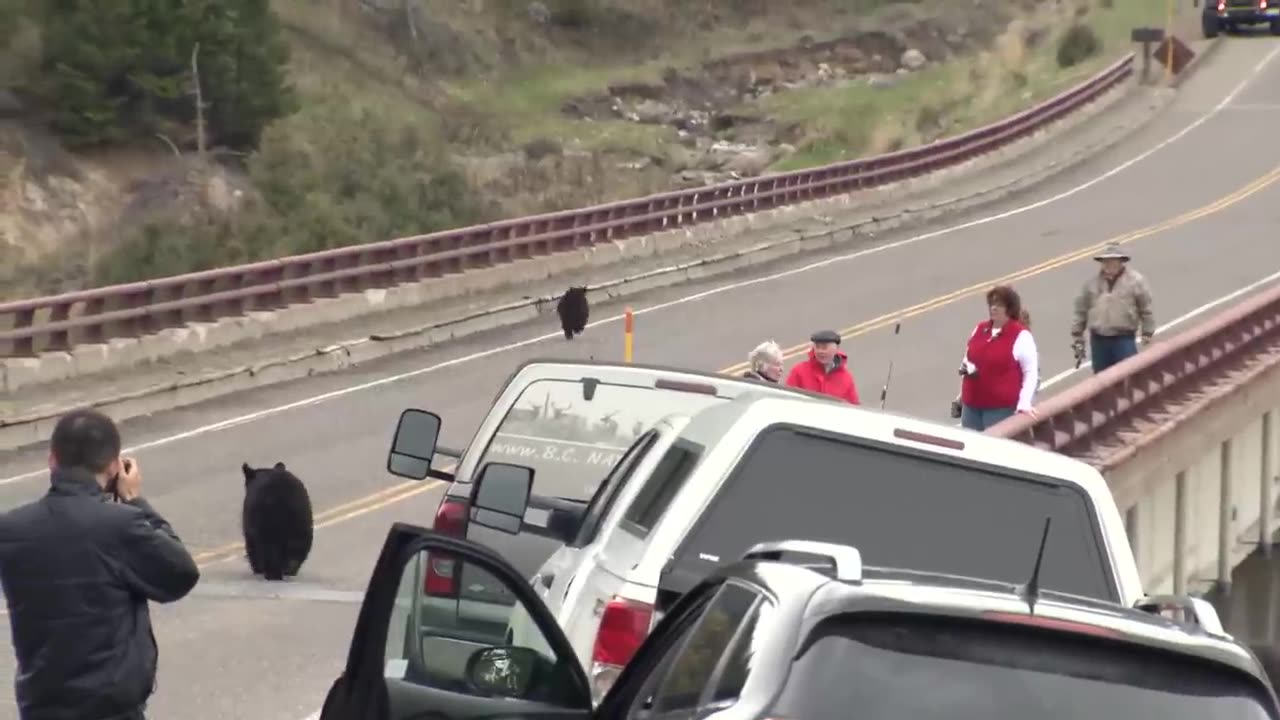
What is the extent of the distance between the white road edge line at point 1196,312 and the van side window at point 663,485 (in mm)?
15055

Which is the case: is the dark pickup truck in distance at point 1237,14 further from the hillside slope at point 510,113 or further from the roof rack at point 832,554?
the roof rack at point 832,554

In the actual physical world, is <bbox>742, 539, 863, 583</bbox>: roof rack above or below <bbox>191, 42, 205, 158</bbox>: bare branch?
above

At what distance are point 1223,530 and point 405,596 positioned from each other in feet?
44.2

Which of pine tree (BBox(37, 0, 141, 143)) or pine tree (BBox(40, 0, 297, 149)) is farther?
pine tree (BBox(40, 0, 297, 149))

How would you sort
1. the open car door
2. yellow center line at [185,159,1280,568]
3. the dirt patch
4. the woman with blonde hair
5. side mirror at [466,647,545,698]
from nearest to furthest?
the open car door < side mirror at [466,647,545,698] < the woman with blonde hair < yellow center line at [185,159,1280,568] < the dirt patch

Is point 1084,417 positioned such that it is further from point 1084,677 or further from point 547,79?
point 547,79

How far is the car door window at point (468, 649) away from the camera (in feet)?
17.9

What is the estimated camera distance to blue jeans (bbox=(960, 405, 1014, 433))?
44.8ft

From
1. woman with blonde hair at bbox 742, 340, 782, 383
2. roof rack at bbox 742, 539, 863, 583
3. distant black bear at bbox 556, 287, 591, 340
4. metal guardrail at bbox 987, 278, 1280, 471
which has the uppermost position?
roof rack at bbox 742, 539, 863, 583

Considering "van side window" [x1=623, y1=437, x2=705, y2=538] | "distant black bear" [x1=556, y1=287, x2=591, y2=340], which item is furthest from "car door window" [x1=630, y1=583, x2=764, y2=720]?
"distant black bear" [x1=556, y1=287, x2=591, y2=340]

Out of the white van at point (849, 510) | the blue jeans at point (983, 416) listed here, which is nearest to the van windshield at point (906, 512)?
the white van at point (849, 510)

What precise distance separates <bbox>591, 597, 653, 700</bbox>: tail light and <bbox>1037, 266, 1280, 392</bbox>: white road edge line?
15481mm

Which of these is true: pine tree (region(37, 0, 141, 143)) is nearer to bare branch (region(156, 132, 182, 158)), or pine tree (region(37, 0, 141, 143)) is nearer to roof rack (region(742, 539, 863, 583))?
bare branch (region(156, 132, 182, 158))

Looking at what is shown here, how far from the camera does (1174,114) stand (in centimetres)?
4853
